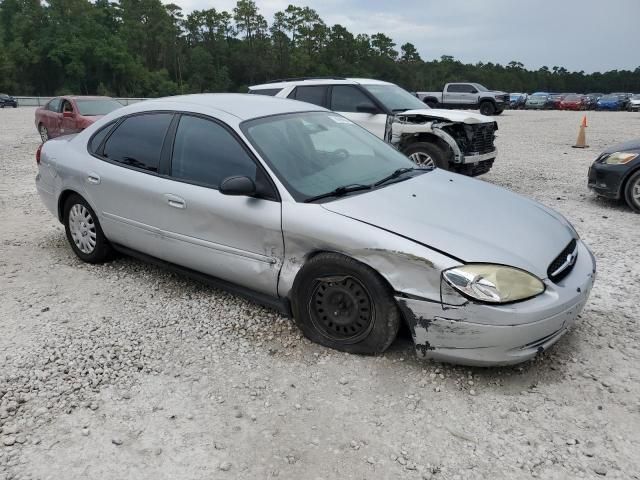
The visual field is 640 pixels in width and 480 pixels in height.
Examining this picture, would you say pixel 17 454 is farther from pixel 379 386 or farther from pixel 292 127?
pixel 292 127

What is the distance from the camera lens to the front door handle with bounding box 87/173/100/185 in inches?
176

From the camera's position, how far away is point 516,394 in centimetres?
289

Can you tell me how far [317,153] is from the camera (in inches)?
152

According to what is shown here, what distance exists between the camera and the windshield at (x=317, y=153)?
11.6 ft

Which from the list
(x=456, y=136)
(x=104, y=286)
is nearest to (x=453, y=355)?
(x=104, y=286)

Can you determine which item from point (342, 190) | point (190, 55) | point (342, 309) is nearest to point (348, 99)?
point (342, 190)

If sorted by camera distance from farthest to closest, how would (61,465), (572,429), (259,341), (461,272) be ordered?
(259,341), (461,272), (572,429), (61,465)

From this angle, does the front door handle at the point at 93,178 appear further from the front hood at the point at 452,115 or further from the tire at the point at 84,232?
the front hood at the point at 452,115

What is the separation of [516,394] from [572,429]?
351 mm

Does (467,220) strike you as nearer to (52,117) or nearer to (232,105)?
(232,105)

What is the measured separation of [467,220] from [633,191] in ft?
15.7

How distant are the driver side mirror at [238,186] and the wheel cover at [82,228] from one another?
1971mm

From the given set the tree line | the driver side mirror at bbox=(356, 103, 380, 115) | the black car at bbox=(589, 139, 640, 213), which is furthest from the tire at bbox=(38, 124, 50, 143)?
the tree line

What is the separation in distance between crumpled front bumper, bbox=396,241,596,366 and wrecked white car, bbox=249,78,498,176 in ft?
16.0
